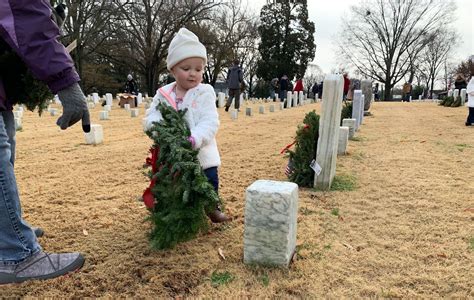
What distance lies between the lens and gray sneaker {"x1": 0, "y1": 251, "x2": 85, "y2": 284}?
2090 mm

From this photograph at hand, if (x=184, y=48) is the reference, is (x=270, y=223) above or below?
below

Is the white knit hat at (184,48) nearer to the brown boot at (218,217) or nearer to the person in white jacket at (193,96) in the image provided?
the person in white jacket at (193,96)

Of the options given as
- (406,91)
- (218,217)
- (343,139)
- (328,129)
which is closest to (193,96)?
(218,217)

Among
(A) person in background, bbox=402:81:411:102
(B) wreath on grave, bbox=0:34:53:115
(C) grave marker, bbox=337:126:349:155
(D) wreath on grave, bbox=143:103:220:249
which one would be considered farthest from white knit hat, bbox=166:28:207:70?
(A) person in background, bbox=402:81:411:102

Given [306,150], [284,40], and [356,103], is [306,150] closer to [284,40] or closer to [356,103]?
[356,103]

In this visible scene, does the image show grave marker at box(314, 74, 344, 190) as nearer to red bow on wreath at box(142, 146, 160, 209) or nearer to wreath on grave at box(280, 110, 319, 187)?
wreath on grave at box(280, 110, 319, 187)

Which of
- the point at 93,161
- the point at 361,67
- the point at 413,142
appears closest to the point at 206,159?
the point at 93,161

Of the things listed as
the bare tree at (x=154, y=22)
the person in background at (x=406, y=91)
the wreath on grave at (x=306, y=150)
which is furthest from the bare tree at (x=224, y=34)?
the wreath on grave at (x=306, y=150)

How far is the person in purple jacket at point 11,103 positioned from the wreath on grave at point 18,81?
0.05 meters

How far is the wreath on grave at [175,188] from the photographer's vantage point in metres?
2.25

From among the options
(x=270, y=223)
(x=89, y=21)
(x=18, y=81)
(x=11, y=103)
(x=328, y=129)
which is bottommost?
(x=270, y=223)

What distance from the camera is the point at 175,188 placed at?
7.49 feet

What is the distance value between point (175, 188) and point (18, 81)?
107 cm

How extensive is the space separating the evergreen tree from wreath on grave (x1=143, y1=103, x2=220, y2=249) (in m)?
39.0
